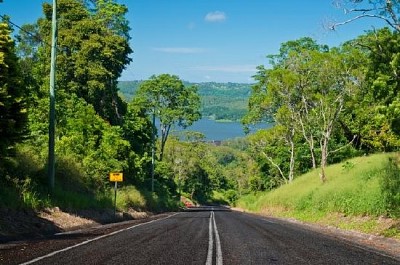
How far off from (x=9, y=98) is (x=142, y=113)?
3914 centimetres

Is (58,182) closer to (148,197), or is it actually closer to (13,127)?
(13,127)

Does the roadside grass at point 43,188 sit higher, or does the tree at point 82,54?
the tree at point 82,54

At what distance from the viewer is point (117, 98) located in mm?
50750

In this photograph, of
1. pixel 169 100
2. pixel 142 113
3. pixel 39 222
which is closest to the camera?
pixel 39 222

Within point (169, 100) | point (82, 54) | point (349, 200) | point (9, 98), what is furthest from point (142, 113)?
point (9, 98)

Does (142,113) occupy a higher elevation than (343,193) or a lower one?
higher

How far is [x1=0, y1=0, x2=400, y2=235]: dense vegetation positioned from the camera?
1797 cm

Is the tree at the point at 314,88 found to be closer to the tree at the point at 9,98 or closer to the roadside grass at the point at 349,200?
the roadside grass at the point at 349,200

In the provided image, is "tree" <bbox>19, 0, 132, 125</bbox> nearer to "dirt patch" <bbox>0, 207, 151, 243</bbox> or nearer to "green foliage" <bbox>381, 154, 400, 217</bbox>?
"dirt patch" <bbox>0, 207, 151, 243</bbox>

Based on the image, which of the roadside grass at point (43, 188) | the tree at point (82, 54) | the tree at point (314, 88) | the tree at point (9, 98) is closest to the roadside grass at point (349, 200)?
the tree at point (314, 88)

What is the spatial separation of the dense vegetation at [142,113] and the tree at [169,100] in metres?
0.16

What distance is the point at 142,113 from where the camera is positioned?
56562 millimetres

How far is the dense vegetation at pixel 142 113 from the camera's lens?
707 inches

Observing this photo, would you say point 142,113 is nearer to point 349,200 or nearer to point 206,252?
point 349,200
